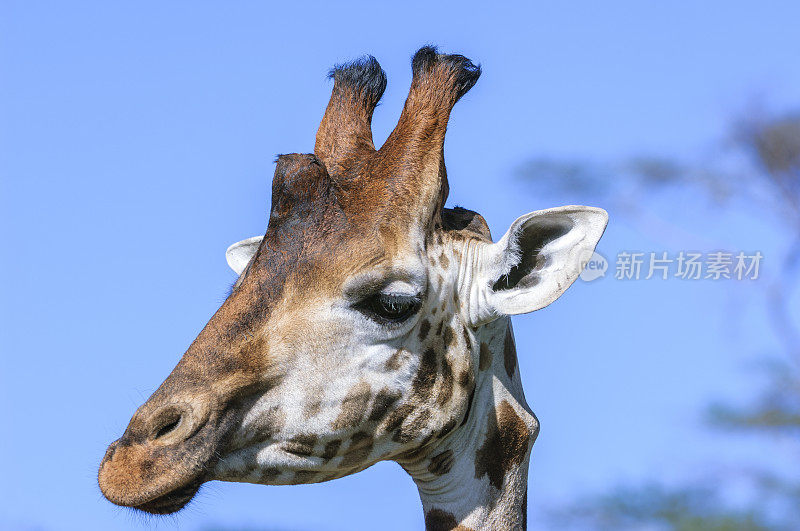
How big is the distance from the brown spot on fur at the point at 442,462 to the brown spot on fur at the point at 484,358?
355mm

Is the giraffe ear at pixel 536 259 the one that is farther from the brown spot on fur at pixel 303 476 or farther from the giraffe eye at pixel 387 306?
the brown spot on fur at pixel 303 476

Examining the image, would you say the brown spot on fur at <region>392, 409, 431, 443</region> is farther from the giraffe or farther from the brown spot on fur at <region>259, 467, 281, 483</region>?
the brown spot on fur at <region>259, 467, 281, 483</region>

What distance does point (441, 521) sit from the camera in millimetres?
4270

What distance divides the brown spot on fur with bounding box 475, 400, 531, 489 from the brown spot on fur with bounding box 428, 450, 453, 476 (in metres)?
0.11

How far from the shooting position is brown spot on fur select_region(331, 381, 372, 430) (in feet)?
12.7

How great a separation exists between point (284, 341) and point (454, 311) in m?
0.72

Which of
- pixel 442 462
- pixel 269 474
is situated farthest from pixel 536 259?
pixel 269 474

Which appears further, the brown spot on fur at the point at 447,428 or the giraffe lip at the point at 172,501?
the brown spot on fur at the point at 447,428

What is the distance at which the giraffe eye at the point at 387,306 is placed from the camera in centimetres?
389

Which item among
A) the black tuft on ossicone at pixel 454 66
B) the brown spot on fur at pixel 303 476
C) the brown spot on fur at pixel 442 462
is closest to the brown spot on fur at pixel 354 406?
the brown spot on fur at pixel 303 476

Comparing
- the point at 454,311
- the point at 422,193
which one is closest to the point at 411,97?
the point at 422,193

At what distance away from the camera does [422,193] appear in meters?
4.21

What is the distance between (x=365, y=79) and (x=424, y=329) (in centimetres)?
137

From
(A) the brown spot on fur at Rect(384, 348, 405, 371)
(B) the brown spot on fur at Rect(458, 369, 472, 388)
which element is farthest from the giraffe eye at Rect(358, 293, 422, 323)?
(B) the brown spot on fur at Rect(458, 369, 472, 388)
